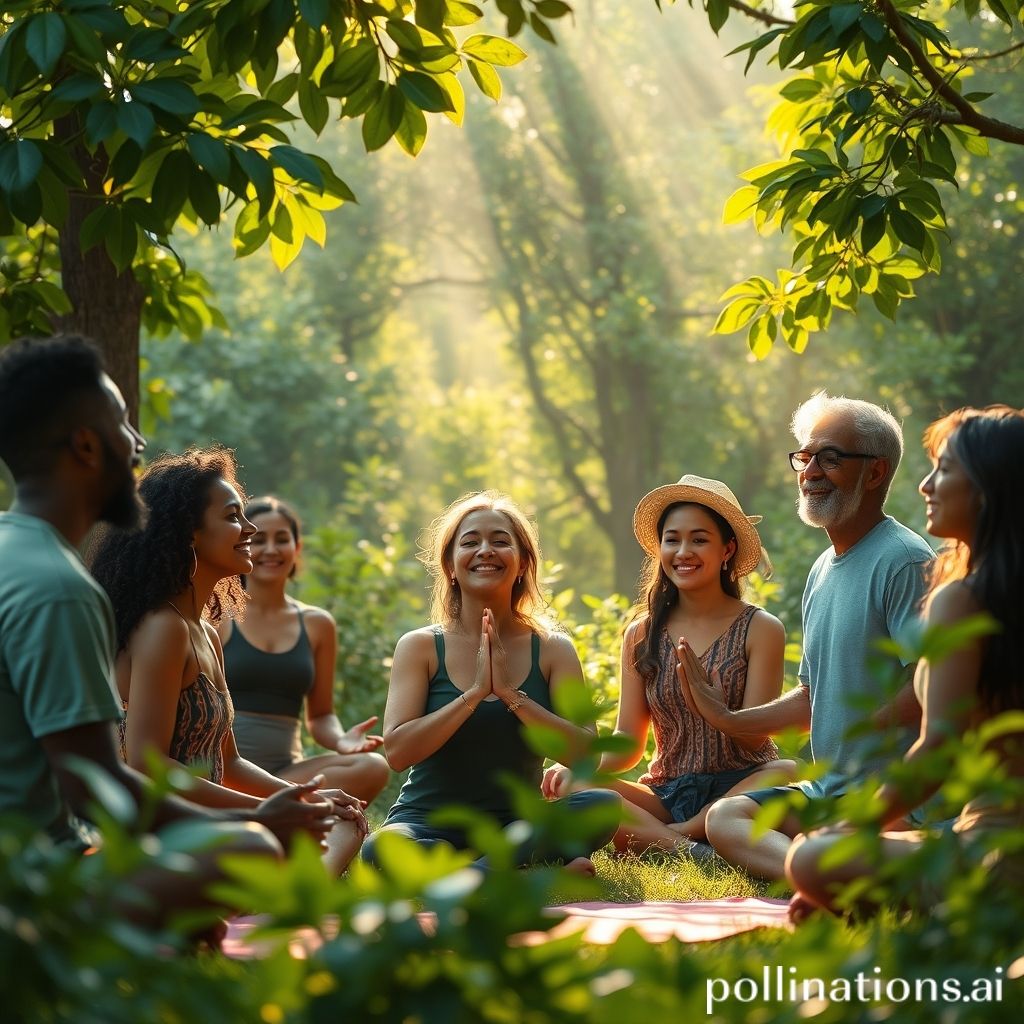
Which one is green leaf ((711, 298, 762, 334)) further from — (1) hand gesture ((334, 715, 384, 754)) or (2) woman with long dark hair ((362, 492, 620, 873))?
(1) hand gesture ((334, 715, 384, 754))

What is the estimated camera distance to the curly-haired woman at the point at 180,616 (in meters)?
4.11

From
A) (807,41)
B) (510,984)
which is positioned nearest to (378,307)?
(807,41)

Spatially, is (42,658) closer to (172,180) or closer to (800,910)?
(172,180)

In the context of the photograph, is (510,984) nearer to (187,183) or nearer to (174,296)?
(187,183)

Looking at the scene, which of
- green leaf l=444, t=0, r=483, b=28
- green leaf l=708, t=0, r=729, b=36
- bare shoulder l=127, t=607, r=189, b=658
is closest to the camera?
green leaf l=444, t=0, r=483, b=28

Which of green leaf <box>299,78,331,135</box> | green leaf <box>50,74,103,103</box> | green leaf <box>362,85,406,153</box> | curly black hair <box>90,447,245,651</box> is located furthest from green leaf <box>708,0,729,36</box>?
curly black hair <box>90,447,245,651</box>

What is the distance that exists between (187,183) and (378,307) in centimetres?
2194

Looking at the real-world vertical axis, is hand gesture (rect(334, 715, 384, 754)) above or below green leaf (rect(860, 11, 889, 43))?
below

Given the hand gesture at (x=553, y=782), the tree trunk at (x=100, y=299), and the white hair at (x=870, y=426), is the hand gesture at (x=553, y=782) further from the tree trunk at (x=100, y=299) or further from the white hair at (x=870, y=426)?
the tree trunk at (x=100, y=299)

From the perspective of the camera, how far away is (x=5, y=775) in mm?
2865

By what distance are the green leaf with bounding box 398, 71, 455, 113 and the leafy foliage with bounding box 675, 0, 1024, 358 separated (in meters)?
0.84

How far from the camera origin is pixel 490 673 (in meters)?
5.11

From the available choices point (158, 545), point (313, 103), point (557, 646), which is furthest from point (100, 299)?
point (557, 646)

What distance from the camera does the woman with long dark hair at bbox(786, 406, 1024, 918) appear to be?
315cm
